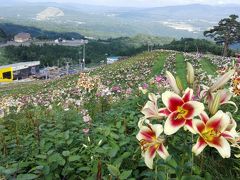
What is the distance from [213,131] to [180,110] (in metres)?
0.23

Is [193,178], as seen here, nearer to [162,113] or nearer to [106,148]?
[162,113]

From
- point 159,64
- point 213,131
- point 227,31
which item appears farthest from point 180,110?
point 227,31

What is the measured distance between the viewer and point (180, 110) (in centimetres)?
258

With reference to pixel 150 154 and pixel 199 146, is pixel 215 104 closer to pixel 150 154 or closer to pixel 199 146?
pixel 199 146

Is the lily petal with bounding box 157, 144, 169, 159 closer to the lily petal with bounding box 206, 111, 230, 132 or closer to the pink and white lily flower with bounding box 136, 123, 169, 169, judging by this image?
the pink and white lily flower with bounding box 136, 123, 169, 169

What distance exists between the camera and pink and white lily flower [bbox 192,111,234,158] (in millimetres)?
2533

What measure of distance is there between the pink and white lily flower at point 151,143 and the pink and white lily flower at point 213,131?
0.24 meters

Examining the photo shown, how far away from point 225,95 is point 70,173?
67.2 inches

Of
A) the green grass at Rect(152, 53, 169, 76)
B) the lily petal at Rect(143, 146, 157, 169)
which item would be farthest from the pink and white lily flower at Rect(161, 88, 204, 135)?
the green grass at Rect(152, 53, 169, 76)

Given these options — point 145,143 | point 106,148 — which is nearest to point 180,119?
point 145,143

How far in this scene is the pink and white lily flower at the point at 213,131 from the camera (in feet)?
8.31

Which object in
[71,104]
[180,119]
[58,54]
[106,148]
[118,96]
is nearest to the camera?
[180,119]

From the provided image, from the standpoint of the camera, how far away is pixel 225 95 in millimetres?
2773

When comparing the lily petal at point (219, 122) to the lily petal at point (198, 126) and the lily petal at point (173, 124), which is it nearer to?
the lily petal at point (198, 126)
